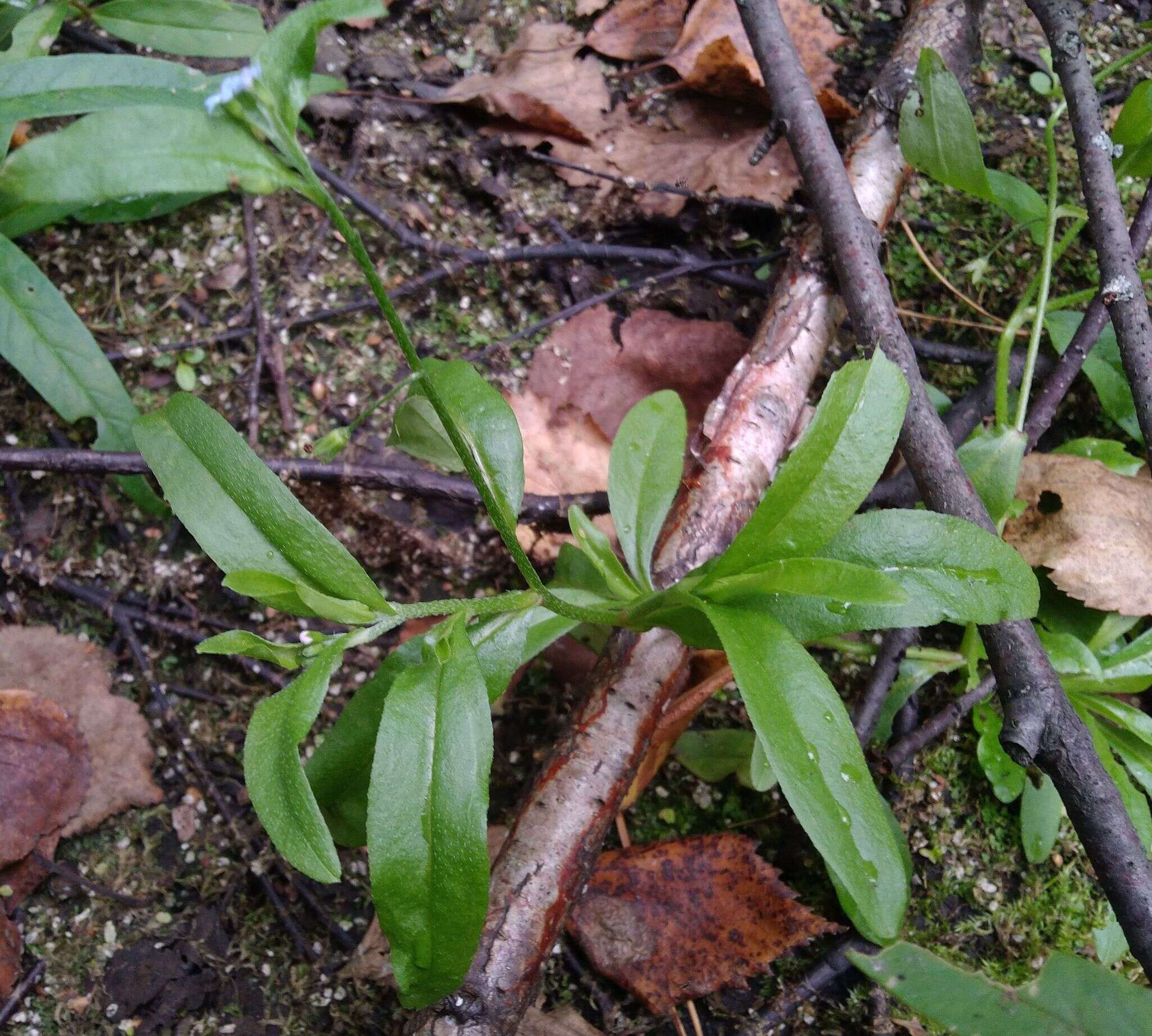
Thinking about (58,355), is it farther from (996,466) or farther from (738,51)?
(996,466)

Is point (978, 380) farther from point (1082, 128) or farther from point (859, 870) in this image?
point (859, 870)

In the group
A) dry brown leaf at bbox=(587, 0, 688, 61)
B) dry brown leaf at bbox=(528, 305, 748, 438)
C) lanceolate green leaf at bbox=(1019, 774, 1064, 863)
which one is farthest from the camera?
dry brown leaf at bbox=(587, 0, 688, 61)

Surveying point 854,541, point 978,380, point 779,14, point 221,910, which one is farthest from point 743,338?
point 221,910

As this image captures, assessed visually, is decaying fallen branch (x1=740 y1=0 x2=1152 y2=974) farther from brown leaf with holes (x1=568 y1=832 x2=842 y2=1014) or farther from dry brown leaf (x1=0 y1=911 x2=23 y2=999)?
dry brown leaf (x1=0 y1=911 x2=23 y2=999)

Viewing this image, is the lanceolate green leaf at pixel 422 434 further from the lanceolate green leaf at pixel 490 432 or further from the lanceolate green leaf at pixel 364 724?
the lanceolate green leaf at pixel 364 724

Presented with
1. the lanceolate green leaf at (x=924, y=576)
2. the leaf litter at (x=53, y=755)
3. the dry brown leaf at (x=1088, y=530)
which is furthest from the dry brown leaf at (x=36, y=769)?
the dry brown leaf at (x=1088, y=530)

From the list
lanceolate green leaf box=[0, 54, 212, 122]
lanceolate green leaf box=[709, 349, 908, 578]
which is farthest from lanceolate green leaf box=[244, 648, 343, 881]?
lanceolate green leaf box=[0, 54, 212, 122]
